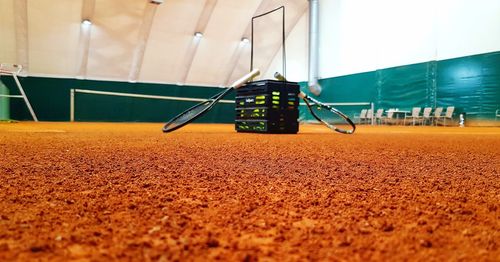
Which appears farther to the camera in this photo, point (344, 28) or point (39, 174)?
point (344, 28)

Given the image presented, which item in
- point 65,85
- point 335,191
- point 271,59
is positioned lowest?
point 335,191

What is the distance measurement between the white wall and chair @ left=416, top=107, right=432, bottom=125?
1923 millimetres

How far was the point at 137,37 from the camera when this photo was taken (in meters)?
16.8

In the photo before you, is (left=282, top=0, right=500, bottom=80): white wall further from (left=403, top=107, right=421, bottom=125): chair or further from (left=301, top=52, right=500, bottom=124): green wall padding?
(left=403, top=107, right=421, bottom=125): chair

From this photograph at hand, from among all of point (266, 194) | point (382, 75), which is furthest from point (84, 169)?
point (382, 75)

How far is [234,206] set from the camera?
125 cm

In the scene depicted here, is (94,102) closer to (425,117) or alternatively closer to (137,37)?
(137,37)

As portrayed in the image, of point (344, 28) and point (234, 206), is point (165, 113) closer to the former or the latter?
point (344, 28)

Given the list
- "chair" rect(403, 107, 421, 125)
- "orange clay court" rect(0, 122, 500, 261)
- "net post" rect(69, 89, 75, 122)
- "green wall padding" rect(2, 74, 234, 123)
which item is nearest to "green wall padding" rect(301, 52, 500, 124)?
"chair" rect(403, 107, 421, 125)

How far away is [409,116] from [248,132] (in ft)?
31.6

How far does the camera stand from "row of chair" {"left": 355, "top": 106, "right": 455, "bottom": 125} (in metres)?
14.0

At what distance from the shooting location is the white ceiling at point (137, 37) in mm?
15016

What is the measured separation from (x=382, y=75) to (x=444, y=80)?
266 centimetres

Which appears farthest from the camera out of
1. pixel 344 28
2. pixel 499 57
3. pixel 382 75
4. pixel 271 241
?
pixel 344 28
